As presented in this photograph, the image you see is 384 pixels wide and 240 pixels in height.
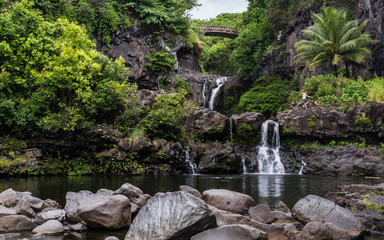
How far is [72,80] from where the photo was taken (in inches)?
770

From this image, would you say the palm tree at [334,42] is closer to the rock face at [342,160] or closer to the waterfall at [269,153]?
the waterfall at [269,153]

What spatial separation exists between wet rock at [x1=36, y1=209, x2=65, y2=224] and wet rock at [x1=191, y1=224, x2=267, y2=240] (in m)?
3.59

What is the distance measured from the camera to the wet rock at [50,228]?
21.6 feet

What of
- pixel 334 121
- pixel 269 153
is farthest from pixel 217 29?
pixel 334 121

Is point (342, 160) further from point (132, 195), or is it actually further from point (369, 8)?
point (132, 195)

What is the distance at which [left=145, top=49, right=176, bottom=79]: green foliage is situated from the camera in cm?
3406

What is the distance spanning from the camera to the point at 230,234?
18.1ft

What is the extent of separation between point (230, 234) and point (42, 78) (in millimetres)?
16588

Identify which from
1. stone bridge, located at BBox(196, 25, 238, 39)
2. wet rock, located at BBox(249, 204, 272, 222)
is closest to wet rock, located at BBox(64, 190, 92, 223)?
wet rock, located at BBox(249, 204, 272, 222)

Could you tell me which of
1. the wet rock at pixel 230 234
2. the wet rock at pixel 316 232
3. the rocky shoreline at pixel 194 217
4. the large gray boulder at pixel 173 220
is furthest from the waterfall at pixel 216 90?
the wet rock at pixel 230 234

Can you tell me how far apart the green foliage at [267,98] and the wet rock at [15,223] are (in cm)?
2747

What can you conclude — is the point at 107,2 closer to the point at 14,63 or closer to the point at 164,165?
the point at 14,63

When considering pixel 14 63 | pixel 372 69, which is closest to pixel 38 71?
pixel 14 63

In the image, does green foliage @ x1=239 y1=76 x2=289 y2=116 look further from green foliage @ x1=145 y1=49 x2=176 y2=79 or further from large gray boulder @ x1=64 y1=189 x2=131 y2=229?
large gray boulder @ x1=64 y1=189 x2=131 y2=229
